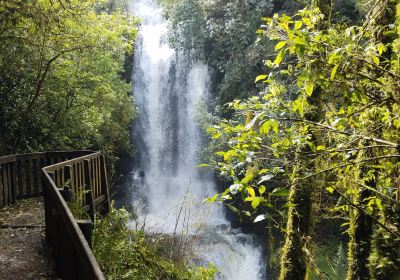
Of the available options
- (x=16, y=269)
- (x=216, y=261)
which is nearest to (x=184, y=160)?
(x=216, y=261)

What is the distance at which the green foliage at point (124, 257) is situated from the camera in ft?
18.3

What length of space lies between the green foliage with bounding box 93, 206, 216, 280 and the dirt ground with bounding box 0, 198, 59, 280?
2.56 feet

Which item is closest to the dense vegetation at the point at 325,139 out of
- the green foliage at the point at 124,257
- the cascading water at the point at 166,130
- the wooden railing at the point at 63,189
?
the wooden railing at the point at 63,189

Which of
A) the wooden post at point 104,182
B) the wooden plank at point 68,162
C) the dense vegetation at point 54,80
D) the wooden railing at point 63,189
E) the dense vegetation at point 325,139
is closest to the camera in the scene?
the dense vegetation at point 325,139

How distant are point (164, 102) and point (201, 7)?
6.54 metres

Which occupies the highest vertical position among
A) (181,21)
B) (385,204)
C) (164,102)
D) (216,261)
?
(181,21)

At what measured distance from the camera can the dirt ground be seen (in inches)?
193

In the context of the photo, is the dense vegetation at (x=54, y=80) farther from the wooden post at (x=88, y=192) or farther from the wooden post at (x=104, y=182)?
the wooden post at (x=88, y=192)

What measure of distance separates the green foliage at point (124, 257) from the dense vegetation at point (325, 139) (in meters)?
2.19

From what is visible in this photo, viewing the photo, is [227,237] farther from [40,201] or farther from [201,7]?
[201,7]

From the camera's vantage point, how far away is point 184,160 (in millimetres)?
24422

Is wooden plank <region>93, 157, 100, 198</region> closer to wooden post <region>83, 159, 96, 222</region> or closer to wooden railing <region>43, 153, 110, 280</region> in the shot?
wooden railing <region>43, 153, 110, 280</region>

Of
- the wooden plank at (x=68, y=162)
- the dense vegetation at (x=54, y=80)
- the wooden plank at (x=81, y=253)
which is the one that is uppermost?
the dense vegetation at (x=54, y=80)

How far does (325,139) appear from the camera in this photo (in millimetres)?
4859
